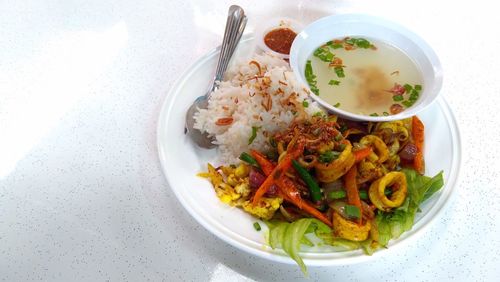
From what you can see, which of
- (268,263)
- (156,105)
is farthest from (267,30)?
(268,263)

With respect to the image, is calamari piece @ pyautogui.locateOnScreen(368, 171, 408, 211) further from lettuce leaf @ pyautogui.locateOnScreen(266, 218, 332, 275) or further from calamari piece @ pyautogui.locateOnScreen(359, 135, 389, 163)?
lettuce leaf @ pyautogui.locateOnScreen(266, 218, 332, 275)

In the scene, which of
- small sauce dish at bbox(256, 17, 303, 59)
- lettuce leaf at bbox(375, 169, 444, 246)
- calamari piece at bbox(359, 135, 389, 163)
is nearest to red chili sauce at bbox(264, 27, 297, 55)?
small sauce dish at bbox(256, 17, 303, 59)

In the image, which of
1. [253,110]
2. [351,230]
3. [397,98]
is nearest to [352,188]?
[351,230]

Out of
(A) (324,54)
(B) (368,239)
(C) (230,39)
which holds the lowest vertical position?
(B) (368,239)

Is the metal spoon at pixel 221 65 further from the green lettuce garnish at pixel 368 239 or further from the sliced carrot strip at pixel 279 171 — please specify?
the green lettuce garnish at pixel 368 239

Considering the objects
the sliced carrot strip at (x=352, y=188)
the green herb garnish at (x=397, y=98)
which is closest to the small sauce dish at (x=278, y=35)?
the green herb garnish at (x=397, y=98)

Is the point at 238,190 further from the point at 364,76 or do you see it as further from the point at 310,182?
the point at 364,76
